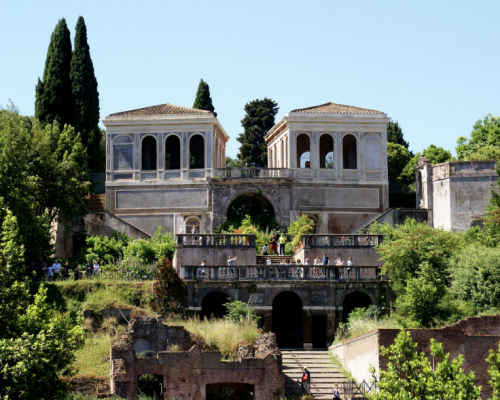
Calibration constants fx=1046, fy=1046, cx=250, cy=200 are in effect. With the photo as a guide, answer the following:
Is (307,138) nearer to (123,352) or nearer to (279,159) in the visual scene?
(279,159)

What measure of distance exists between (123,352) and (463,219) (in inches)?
921

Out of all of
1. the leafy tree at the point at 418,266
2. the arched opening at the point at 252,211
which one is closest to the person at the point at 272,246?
the arched opening at the point at 252,211

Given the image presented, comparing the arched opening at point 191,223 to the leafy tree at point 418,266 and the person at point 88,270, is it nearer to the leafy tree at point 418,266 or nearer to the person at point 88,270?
the person at point 88,270

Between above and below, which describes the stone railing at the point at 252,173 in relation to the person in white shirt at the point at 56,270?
above

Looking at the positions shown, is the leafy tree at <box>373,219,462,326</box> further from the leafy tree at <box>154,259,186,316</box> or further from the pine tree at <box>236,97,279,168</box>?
the pine tree at <box>236,97,279,168</box>

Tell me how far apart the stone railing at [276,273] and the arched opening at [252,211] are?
39.5 feet

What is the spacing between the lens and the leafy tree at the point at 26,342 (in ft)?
113

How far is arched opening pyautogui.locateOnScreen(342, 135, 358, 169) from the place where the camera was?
61.6 metres

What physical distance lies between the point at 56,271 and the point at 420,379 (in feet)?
72.0

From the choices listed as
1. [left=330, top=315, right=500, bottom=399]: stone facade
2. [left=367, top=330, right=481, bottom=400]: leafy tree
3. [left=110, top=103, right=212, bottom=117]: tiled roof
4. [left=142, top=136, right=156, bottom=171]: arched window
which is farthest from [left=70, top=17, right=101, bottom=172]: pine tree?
[left=367, top=330, right=481, bottom=400]: leafy tree

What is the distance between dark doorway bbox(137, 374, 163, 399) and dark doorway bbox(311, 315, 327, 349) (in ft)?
28.9

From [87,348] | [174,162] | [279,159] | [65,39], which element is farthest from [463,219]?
[65,39]

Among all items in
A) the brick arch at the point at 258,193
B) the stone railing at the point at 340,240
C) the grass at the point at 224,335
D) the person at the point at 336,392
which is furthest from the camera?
the brick arch at the point at 258,193

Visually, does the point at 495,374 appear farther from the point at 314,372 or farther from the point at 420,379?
the point at 314,372
